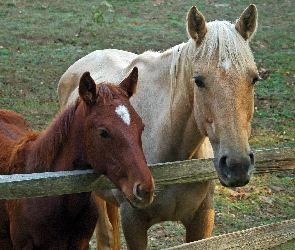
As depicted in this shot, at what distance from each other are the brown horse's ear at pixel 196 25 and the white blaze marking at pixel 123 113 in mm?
757

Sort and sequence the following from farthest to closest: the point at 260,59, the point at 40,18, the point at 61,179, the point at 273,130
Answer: the point at 40,18
the point at 260,59
the point at 273,130
the point at 61,179

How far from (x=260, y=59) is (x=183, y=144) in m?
7.50

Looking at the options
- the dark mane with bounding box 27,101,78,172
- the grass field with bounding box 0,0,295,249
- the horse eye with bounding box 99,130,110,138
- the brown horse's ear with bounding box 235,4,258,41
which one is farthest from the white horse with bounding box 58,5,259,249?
the grass field with bounding box 0,0,295,249

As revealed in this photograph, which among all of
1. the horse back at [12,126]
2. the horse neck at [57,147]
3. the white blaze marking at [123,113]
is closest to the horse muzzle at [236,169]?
the white blaze marking at [123,113]

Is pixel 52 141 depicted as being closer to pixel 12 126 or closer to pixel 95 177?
pixel 95 177

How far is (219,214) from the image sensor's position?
6.04 m

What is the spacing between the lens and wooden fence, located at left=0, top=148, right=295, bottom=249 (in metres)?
2.93

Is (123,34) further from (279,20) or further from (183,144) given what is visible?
(183,144)

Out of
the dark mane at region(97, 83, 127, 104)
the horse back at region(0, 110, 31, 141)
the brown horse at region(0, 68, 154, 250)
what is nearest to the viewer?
the brown horse at region(0, 68, 154, 250)

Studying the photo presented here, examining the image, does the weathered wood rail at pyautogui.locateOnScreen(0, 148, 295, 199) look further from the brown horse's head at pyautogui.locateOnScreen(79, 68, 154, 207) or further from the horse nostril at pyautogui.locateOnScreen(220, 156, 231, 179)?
the horse nostril at pyautogui.locateOnScreen(220, 156, 231, 179)

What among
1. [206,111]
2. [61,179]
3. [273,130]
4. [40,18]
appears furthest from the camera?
[40,18]

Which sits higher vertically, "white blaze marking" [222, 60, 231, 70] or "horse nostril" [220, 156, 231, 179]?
"white blaze marking" [222, 60, 231, 70]

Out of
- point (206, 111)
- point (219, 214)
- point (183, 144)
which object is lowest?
point (219, 214)

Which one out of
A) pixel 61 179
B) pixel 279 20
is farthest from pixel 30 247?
pixel 279 20
